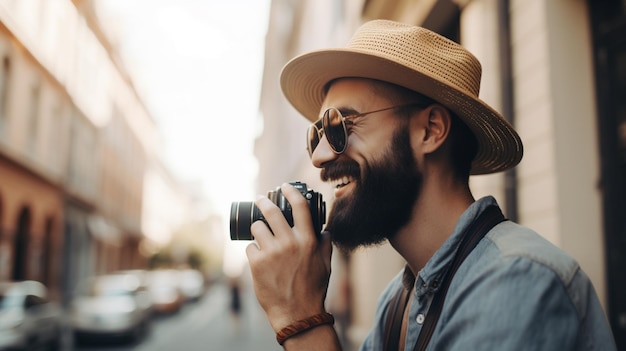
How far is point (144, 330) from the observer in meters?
17.4

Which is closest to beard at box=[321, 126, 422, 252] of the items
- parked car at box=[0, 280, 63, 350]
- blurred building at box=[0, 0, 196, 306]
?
blurred building at box=[0, 0, 196, 306]

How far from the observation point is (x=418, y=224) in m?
1.75

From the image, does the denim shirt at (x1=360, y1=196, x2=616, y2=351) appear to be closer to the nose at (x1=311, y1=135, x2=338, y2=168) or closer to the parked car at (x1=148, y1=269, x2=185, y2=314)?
the nose at (x1=311, y1=135, x2=338, y2=168)

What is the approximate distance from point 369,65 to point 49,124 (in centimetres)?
2305

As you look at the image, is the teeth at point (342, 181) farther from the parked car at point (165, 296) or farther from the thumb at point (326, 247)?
the parked car at point (165, 296)

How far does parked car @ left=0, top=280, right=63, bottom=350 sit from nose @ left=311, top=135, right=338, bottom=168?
9388mm

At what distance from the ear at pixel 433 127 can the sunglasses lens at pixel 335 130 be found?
0.22 m

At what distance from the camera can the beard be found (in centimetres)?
174

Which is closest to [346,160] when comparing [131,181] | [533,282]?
[533,282]

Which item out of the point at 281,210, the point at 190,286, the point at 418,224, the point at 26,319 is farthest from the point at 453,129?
the point at 190,286

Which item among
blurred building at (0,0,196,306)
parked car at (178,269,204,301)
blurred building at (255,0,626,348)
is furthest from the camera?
parked car at (178,269,204,301)

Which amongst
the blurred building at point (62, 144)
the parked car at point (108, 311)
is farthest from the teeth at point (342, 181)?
the parked car at point (108, 311)

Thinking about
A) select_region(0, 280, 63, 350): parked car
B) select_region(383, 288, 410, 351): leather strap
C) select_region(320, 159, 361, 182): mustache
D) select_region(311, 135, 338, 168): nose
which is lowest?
select_region(0, 280, 63, 350): parked car

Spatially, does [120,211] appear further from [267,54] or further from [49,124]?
[49,124]
